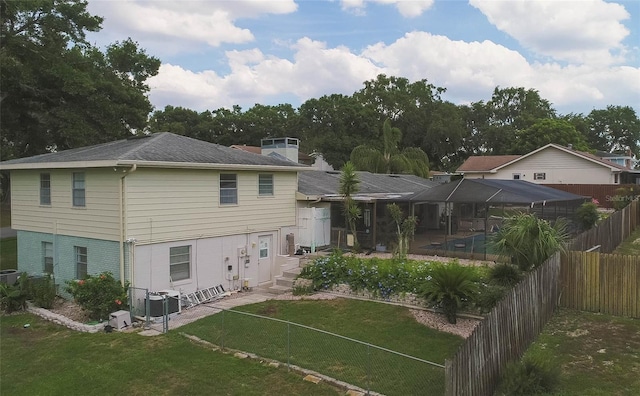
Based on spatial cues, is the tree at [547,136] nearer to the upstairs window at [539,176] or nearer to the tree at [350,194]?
the upstairs window at [539,176]

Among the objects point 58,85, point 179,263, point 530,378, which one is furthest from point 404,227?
point 58,85

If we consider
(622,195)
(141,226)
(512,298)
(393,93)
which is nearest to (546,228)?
(512,298)

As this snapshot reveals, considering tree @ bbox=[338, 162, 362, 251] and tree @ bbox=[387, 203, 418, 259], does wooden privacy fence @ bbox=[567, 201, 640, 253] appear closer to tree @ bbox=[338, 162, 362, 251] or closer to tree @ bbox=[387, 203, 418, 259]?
tree @ bbox=[387, 203, 418, 259]

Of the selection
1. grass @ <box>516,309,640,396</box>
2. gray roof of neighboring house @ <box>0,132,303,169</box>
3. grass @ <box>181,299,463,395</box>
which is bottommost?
grass @ <box>181,299,463,395</box>

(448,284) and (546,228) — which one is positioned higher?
(546,228)

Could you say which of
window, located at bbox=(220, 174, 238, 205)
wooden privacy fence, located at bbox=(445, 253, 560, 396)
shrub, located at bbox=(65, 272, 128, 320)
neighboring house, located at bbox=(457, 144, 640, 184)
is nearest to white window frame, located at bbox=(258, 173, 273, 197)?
window, located at bbox=(220, 174, 238, 205)

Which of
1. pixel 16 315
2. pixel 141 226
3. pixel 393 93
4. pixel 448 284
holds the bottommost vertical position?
pixel 16 315

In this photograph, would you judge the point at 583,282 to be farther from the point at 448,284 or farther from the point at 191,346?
the point at 191,346
